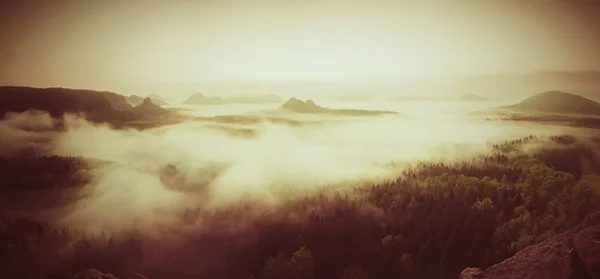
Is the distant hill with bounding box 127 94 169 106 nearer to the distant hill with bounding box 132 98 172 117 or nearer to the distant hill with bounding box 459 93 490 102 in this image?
the distant hill with bounding box 132 98 172 117

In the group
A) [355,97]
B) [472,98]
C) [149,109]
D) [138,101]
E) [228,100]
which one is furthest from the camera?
[355,97]

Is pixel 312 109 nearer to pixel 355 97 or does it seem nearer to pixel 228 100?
pixel 355 97

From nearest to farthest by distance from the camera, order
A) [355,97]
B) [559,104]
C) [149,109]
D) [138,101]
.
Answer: [559,104] → [138,101] → [149,109] → [355,97]

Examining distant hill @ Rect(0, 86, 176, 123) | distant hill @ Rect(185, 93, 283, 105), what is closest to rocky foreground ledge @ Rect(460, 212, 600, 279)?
distant hill @ Rect(185, 93, 283, 105)

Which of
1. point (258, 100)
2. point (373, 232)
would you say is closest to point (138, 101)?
point (258, 100)

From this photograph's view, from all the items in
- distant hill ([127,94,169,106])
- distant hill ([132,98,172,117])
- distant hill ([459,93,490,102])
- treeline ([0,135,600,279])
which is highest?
distant hill ([459,93,490,102])

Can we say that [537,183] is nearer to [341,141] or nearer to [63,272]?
[341,141]
